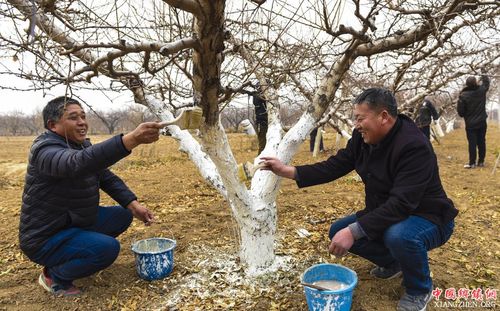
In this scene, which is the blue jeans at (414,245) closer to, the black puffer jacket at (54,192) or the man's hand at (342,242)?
the man's hand at (342,242)

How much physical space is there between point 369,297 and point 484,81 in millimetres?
6463

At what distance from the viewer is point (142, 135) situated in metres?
1.90

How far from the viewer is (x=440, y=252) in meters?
2.96

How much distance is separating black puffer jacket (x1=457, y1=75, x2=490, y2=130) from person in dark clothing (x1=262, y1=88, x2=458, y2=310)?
5733mm

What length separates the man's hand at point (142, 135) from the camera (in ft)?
6.20

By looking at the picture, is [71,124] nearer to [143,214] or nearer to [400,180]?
[143,214]

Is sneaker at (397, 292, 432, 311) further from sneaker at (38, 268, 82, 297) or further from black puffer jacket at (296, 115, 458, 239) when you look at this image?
sneaker at (38, 268, 82, 297)

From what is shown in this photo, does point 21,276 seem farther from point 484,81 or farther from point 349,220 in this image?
point 484,81

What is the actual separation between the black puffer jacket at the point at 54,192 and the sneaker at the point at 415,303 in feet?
6.13

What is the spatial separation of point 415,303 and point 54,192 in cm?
224

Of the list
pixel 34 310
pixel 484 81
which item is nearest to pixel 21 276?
pixel 34 310

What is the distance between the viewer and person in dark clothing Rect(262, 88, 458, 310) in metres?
1.97

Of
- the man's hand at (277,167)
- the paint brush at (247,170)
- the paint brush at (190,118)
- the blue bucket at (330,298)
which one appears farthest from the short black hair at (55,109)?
the blue bucket at (330,298)

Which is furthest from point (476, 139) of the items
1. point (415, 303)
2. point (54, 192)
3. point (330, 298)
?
point (54, 192)
